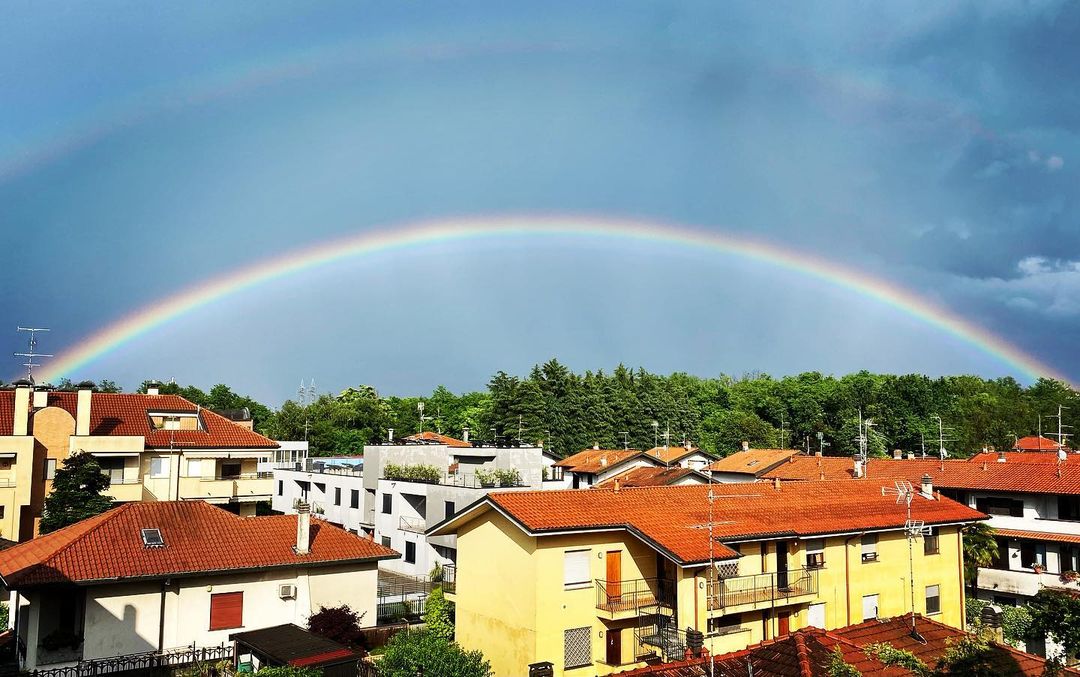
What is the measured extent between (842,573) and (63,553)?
82.6 feet

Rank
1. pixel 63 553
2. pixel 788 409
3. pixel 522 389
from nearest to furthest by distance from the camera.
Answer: pixel 63 553
pixel 522 389
pixel 788 409

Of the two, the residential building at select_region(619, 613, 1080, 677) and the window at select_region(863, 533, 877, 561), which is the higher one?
the window at select_region(863, 533, 877, 561)

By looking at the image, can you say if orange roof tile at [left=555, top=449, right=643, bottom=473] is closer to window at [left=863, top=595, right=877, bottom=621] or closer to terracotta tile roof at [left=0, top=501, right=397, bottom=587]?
window at [left=863, top=595, right=877, bottom=621]

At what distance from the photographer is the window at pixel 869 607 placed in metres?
29.5

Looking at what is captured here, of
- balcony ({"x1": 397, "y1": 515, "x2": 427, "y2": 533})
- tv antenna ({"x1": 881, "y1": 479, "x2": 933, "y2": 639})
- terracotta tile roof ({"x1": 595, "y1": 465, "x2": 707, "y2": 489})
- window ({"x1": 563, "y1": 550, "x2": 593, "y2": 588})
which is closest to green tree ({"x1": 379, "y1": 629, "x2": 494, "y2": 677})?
window ({"x1": 563, "y1": 550, "x2": 593, "y2": 588})

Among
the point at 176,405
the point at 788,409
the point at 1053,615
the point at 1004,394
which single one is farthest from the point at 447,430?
the point at 1053,615

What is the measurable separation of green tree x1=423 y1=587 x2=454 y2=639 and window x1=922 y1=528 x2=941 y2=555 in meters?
18.1

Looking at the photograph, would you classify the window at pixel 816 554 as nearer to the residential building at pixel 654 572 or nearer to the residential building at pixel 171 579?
the residential building at pixel 654 572

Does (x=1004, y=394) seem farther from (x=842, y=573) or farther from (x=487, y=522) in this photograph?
(x=487, y=522)

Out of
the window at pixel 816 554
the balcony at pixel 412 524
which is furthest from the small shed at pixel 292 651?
the balcony at pixel 412 524

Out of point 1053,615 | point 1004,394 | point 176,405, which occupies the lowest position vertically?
point 1053,615

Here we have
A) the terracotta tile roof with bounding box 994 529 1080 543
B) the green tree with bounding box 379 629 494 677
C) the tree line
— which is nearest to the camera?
the green tree with bounding box 379 629 494 677

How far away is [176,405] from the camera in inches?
1927

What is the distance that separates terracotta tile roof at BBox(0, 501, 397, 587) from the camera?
23283 millimetres
